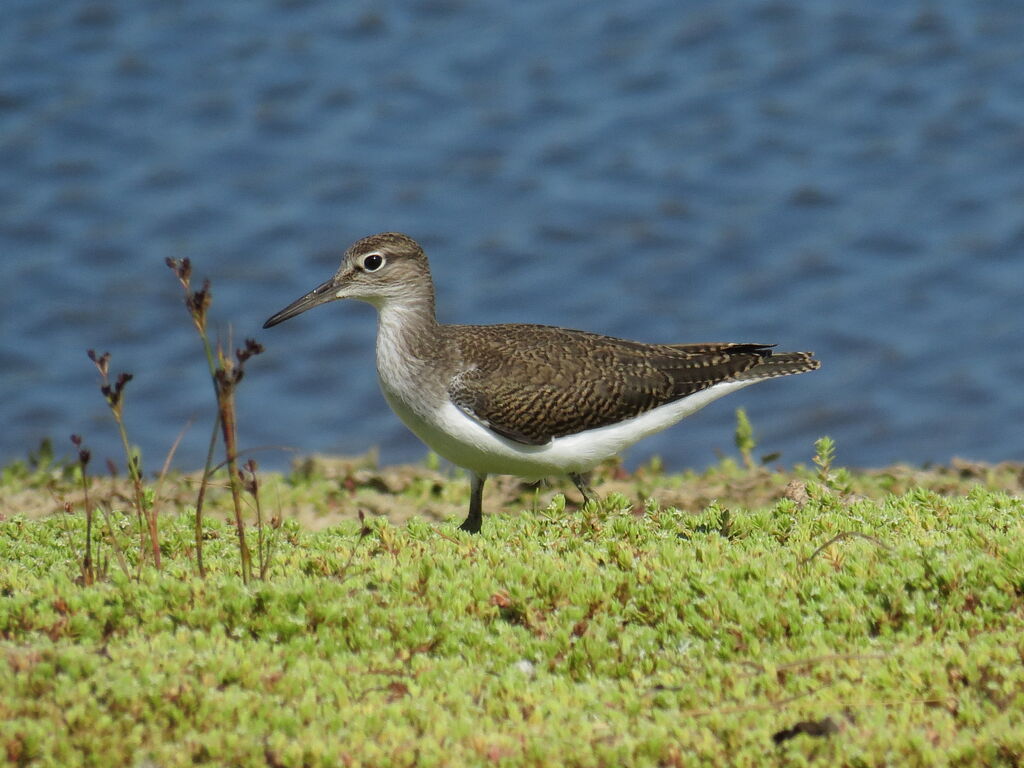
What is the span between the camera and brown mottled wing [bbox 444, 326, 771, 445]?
29.5 ft

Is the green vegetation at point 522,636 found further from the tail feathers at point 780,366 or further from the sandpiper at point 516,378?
the tail feathers at point 780,366

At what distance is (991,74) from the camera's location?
18938mm

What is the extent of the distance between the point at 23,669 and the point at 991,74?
16758 millimetres

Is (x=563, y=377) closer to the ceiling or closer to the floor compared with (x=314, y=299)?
closer to the floor

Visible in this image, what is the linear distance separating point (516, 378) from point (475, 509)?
906 millimetres

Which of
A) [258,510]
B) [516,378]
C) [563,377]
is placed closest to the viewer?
[258,510]

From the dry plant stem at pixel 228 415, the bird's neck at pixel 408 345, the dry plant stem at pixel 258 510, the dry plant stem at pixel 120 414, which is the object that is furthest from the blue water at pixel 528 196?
the dry plant stem at pixel 228 415

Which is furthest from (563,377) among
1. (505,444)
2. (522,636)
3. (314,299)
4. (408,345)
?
(522,636)

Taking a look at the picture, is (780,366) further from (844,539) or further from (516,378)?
(844,539)

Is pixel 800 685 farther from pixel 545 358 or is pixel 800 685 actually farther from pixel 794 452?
pixel 794 452

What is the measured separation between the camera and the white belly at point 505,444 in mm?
8891

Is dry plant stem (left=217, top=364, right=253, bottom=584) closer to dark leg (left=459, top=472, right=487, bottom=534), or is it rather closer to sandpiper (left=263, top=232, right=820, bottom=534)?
dark leg (left=459, top=472, right=487, bottom=534)

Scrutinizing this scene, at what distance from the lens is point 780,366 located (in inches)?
409

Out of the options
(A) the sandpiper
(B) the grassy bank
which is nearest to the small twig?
(B) the grassy bank
